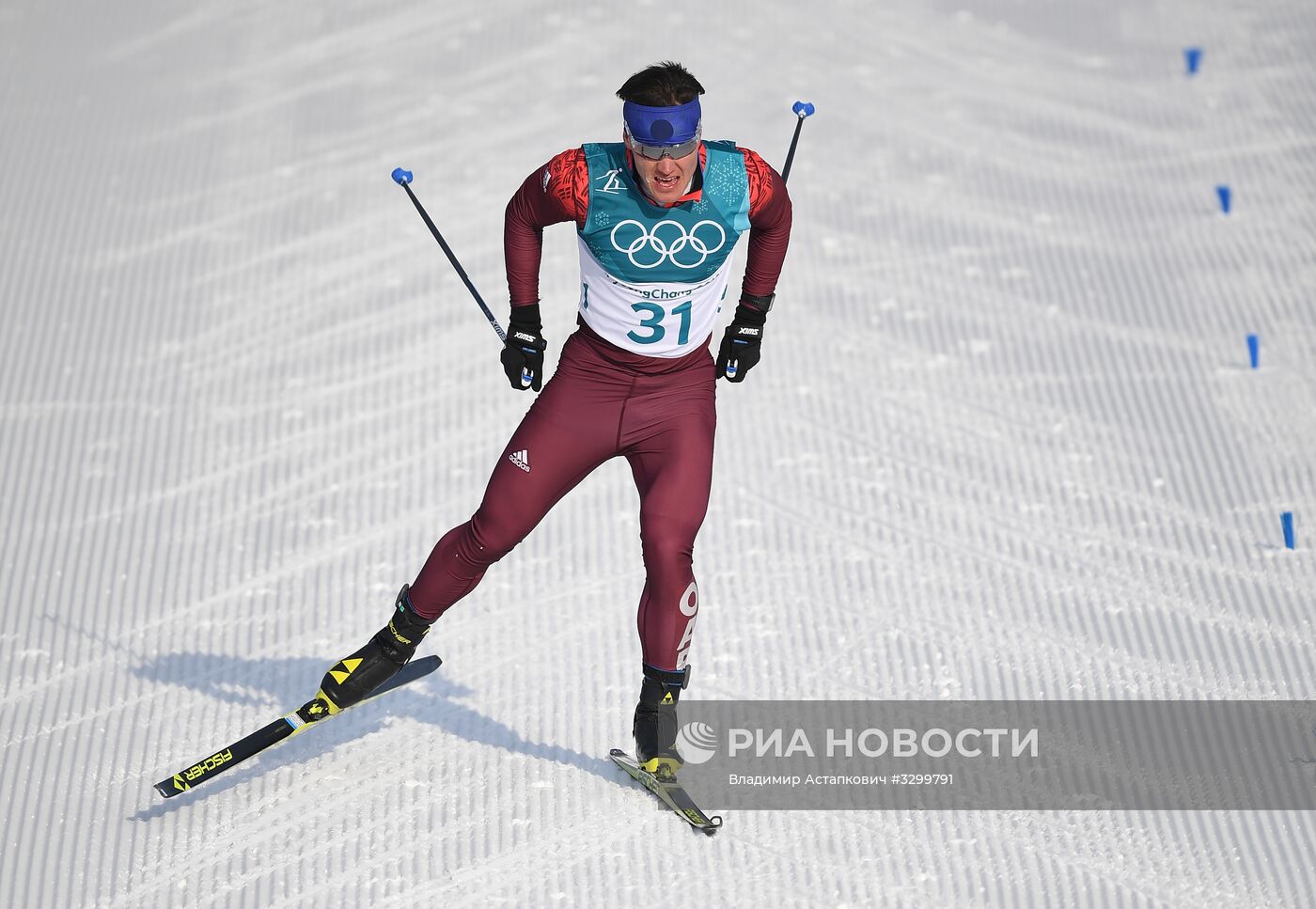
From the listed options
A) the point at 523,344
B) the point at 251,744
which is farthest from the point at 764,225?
the point at 251,744

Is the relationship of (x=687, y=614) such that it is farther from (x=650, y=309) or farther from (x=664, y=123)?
(x=664, y=123)

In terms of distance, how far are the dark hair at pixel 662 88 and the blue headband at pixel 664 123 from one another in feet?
0.06

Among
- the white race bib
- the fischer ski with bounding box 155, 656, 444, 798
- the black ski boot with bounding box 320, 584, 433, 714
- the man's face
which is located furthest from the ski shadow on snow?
the man's face

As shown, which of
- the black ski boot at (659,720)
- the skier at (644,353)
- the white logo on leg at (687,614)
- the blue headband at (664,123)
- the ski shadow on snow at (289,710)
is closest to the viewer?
the blue headband at (664,123)

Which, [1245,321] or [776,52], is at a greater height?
[776,52]

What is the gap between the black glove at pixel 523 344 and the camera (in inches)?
115

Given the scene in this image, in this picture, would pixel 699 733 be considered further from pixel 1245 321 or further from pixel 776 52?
pixel 776 52

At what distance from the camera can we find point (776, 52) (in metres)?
5.61

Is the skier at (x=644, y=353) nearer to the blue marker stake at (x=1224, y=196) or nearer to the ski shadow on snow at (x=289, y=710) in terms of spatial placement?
the ski shadow on snow at (x=289, y=710)

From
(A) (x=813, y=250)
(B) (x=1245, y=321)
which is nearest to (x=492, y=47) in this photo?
(A) (x=813, y=250)

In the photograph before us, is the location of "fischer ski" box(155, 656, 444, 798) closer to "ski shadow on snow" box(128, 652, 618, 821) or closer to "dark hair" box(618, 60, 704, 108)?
"ski shadow on snow" box(128, 652, 618, 821)

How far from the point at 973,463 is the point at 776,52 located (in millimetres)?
2245

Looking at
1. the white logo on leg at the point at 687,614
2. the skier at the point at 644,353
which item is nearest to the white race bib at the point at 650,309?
the skier at the point at 644,353

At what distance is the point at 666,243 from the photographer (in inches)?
107
